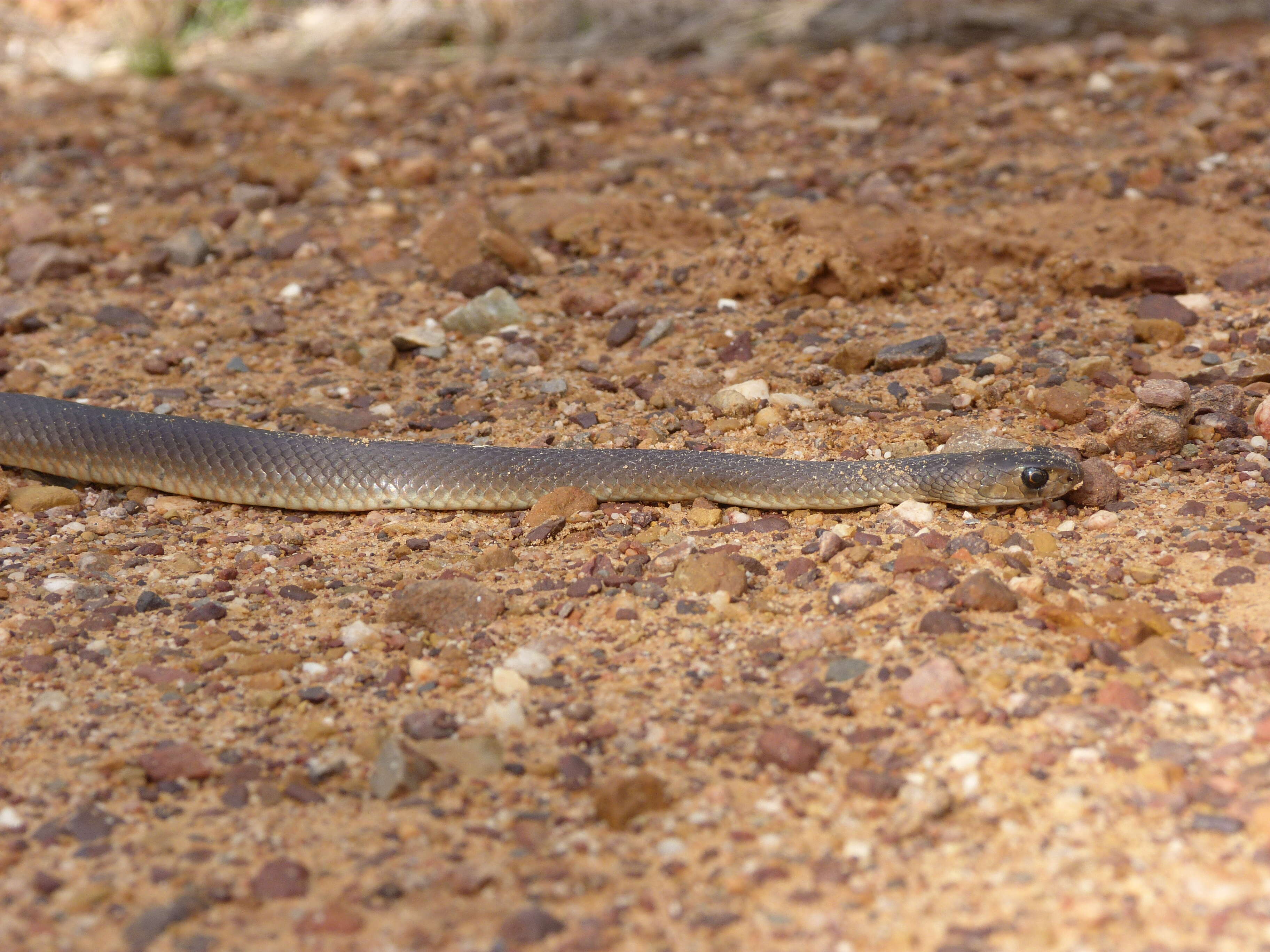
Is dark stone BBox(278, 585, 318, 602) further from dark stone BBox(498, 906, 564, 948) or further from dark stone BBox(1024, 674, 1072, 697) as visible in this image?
dark stone BBox(1024, 674, 1072, 697)

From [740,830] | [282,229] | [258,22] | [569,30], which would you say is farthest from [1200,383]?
[258,22]

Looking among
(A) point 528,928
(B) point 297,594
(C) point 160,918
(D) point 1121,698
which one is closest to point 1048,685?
(D) point 1121,698

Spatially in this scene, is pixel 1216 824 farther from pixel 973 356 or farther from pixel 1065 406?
pixel 973 356

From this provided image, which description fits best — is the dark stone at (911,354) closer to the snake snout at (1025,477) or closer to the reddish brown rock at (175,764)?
the snake snout at (1025,477)

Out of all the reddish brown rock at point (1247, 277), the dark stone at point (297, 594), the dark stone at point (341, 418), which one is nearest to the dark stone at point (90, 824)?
the dark stone at point (297, 594)

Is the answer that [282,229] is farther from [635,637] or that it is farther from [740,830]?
[740,830]

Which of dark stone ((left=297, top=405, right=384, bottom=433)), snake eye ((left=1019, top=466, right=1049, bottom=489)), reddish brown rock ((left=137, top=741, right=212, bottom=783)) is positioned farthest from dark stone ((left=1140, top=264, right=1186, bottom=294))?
reddish brown rock ((left=137, top=741, right=212, bottom=783))
